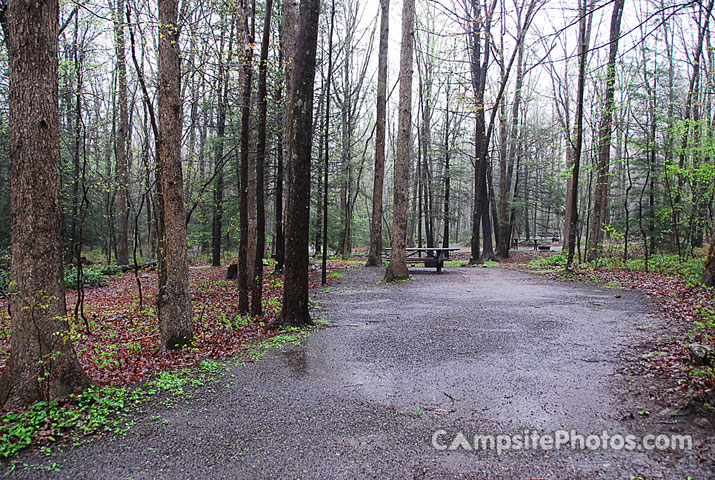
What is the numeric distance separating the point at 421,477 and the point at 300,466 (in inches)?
33.9

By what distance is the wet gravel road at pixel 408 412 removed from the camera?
2.59m

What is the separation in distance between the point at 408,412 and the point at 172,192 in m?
4.18

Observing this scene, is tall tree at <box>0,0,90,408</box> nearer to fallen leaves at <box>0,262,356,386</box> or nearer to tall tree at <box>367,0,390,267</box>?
fallen leaves at <box>0,262,356,386</box>

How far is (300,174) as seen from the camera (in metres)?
6.10

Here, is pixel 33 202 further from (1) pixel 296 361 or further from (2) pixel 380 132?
(2) pixel 380 132

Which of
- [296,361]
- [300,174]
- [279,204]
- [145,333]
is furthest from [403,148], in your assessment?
[145,333]

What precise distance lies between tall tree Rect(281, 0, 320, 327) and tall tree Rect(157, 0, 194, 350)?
160 centimetres

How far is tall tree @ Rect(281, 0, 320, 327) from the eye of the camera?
5961mm

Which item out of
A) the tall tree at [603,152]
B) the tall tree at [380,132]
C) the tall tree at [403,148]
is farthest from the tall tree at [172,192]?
the tall tree at [603,152]

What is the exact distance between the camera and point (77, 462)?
2.71 m

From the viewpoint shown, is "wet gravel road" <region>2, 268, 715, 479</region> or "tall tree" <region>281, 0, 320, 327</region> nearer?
"wet gravel road" <region>2, 268, 715, 479</region>

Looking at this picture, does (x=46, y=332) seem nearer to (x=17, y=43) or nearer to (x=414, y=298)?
(x=17, y=43)

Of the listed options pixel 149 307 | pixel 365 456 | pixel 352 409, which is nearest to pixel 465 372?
pixel 352 409

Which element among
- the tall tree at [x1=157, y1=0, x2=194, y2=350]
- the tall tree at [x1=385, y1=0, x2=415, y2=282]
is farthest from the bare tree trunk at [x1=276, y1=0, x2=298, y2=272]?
the tall tree at [x1=385, y1=0, x2=415, y2=282]
